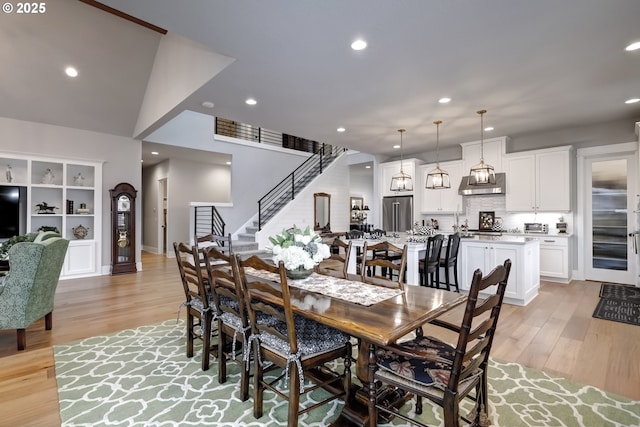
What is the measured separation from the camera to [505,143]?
646 cm

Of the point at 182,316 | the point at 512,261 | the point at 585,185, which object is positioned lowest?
the point at 182,316

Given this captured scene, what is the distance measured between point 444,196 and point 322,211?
343 centimetres

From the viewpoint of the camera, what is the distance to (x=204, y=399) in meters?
2.13

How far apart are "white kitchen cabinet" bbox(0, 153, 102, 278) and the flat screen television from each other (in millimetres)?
136

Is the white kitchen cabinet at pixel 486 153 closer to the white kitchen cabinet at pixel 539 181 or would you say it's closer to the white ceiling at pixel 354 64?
the white kitchen cabinet at pixel 539 181

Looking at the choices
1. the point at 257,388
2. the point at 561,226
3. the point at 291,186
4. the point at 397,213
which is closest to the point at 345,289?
the point at 257,388

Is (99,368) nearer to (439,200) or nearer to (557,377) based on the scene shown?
(557,377)

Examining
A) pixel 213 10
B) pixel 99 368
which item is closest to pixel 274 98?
pixel 213 10

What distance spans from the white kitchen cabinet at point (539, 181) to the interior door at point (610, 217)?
55cm

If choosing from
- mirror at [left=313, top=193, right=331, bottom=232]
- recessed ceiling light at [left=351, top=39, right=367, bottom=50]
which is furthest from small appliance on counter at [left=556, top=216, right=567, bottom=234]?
recessed ceiling light at [left=351, top=39, right=367, bottom=50]

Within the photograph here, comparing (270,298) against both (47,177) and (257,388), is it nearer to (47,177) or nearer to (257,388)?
(257,388)

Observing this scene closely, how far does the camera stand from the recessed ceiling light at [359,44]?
9.80 ft

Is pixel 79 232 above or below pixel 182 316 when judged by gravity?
above

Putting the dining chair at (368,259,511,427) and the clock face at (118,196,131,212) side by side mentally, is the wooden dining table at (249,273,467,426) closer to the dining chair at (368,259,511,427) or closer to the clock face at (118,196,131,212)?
the dining chair at (368,259,511,427)
